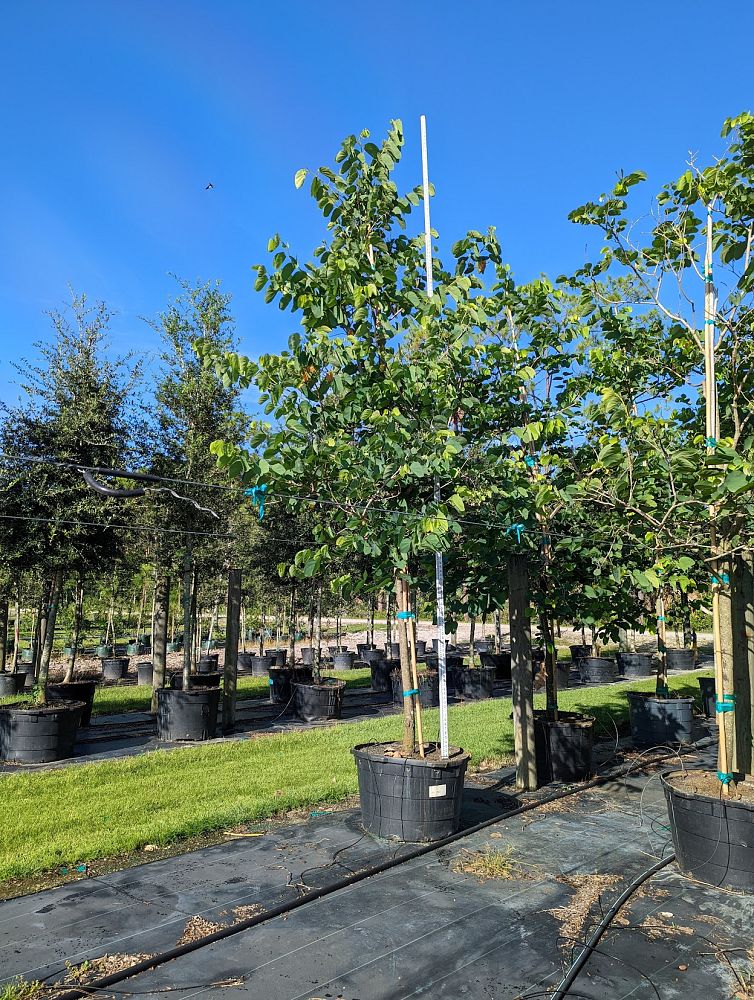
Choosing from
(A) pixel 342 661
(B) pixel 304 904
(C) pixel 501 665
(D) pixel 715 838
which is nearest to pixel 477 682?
(C) pixel 501 665

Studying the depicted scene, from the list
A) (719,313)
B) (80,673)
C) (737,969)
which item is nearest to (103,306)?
(719,313)

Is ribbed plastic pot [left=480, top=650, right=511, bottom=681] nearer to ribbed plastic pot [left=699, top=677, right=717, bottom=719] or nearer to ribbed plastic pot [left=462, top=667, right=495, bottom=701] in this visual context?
ribbed plastic pot [left=462, top=667, right=495, bottom=701]

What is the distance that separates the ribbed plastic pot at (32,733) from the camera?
8781 millimetres

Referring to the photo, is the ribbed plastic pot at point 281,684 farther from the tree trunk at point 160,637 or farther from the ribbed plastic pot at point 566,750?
the ribbed plastic pot at point 566,750

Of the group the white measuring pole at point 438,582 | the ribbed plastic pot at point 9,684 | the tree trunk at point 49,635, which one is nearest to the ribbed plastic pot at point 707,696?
the white measuring pole at point 438,582

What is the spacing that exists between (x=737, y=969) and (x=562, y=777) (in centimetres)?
433

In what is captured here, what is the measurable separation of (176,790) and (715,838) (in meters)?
5.22

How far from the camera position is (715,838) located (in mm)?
4672

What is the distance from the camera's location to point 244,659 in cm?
2367

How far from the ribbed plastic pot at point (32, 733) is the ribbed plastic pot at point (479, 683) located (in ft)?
33.2

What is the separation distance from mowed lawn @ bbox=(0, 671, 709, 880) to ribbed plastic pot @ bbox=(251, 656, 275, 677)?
35.8 feet

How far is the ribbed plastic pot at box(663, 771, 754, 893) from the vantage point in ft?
15.0

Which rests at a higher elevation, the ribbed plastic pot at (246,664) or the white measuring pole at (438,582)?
the white measuring pole at (438,582)

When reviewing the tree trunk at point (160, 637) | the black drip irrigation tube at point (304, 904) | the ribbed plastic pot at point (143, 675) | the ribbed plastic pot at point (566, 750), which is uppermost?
the tree trunk at point (160, 637)
